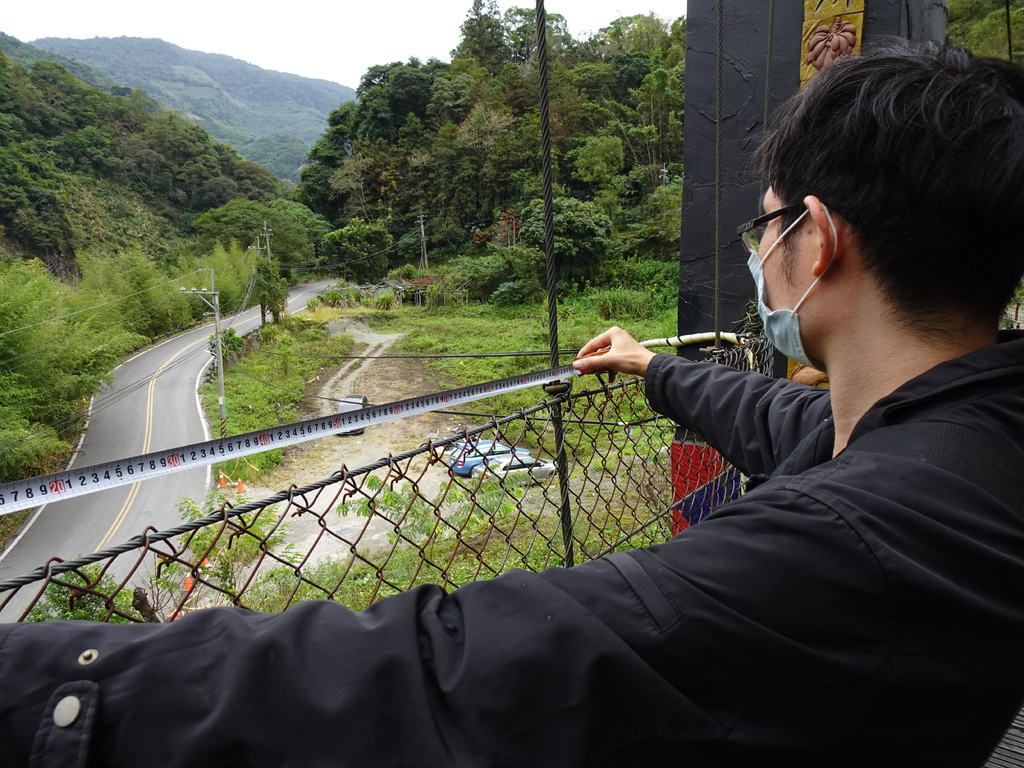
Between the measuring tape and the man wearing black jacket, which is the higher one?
the man wearing black jacket

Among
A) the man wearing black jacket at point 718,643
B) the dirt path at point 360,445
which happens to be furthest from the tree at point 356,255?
the man wearing black jacket at point 718,643

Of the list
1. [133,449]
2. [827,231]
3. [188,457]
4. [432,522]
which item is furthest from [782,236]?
[133,449]

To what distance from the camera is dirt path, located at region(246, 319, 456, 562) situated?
9211 mm

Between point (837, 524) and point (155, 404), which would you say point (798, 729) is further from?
point (155, 404)

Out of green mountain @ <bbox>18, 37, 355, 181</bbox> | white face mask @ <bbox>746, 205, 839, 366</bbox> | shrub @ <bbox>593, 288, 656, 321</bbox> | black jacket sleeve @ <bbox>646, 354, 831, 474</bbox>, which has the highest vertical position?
A: green mountain @ <bbox>18, 37, 355, 181</bbox>

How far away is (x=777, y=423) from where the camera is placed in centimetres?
128

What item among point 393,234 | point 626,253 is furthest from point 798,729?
point 393,234

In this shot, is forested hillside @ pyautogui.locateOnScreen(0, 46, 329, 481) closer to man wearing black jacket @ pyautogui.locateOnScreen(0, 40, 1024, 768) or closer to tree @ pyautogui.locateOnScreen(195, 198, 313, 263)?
tree @ pyautogui.locateOnScreen(195, 198, 313, 263)

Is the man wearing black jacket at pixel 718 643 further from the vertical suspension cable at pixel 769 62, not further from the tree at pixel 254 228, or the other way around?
the tree at pixel 254 228

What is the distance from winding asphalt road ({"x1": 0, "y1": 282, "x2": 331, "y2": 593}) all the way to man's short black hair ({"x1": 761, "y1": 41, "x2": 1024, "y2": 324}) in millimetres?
A: 8631

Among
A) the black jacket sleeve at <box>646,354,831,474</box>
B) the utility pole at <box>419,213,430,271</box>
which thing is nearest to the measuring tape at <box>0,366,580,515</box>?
the black jacket sleeve at <box>646,354,831,474</box>

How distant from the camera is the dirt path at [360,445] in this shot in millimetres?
9211

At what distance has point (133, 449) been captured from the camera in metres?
17.7

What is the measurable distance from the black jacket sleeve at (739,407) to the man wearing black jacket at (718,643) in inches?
22.3
